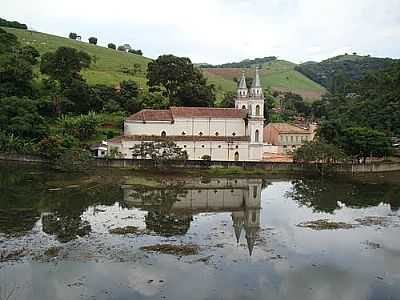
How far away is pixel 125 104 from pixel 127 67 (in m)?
31.4

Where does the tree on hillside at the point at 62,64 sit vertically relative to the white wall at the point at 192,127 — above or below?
above

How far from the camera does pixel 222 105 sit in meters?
73.8

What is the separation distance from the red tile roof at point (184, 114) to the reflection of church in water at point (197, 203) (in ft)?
39.5

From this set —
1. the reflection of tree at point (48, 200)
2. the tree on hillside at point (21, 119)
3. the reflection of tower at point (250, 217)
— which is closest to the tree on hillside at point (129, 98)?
the tree on hillside at point (21, 119)

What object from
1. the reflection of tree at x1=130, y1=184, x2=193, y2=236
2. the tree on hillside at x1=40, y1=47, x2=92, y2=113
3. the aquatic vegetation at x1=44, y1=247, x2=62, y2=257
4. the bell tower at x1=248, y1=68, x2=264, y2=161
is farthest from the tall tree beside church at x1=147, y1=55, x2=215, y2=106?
the aquatic vegetation at x1=44, y1=247, x2=62, y2=257

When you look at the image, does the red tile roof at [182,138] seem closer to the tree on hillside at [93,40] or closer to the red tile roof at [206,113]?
the red tile roof at [206,113]

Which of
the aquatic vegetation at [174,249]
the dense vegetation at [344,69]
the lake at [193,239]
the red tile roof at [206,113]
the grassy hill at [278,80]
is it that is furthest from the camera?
the dense vegetation at [344,69]

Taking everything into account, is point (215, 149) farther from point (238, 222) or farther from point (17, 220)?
point (17, 220)

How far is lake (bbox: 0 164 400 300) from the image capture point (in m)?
18.6

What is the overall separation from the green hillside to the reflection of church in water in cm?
4348

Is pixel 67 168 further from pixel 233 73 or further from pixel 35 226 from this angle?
pixel 233 73

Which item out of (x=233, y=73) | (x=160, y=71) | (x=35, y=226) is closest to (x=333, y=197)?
(x=35, y=226)

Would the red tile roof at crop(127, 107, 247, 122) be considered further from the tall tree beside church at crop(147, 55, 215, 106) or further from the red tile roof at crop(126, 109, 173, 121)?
the tall tree beside church at crop(147, 55, 215, 106)

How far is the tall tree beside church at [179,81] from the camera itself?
6506 cm
